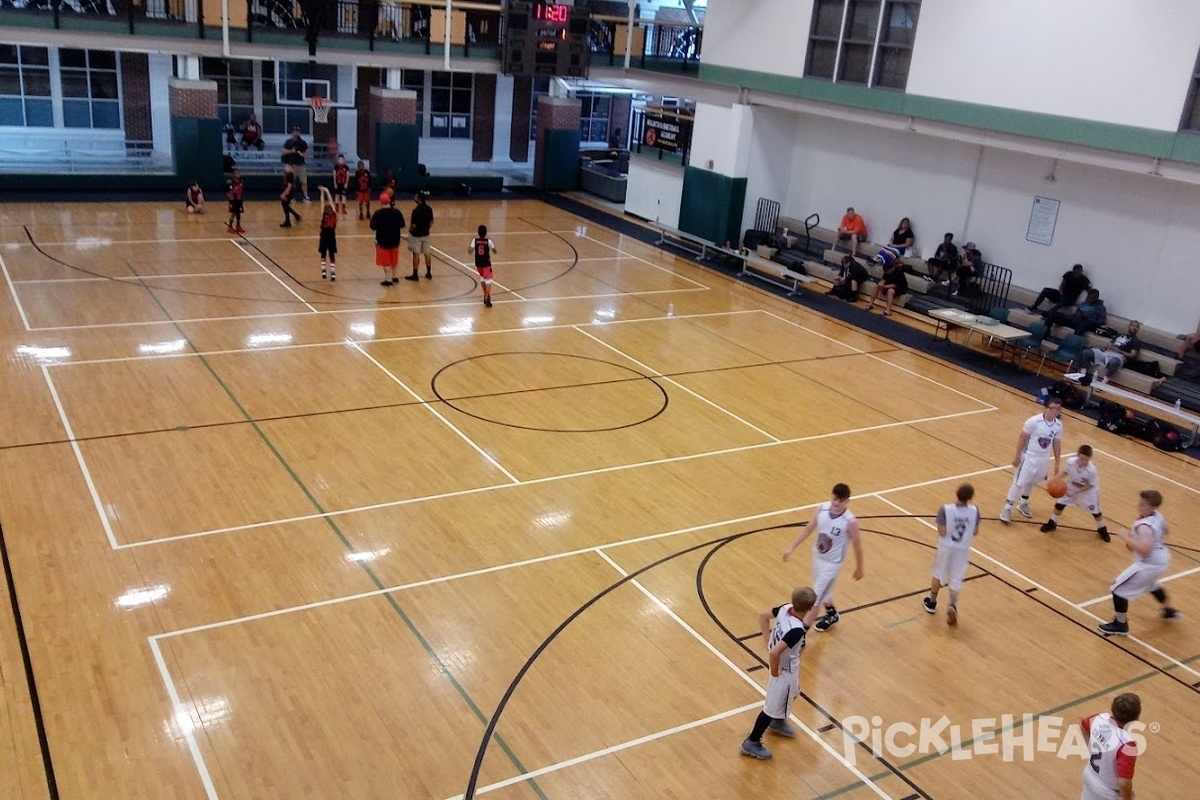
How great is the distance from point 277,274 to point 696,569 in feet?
40.0

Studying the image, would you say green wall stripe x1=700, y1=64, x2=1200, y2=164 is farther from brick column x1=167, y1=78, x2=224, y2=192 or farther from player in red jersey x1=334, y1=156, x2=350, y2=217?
brick column x1=167, y1=78, x2=224, y2=192

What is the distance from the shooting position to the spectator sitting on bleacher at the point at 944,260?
→ 2167 cm

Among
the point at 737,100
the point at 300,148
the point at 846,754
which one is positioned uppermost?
the point at 737,100

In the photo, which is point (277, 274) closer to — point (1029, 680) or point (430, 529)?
point (430, 529)

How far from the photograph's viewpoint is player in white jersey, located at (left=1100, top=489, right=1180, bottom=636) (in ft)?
31.8

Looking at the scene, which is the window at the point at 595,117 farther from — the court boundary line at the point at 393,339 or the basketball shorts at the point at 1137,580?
the basketball shorts at the point at 1137,580

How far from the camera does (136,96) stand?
2953 centimetres

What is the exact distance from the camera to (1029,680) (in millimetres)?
9086

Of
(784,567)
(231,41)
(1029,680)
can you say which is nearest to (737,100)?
(231,41)

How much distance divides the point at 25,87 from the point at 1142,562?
2981 cm

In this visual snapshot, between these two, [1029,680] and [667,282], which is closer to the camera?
[1029,680]

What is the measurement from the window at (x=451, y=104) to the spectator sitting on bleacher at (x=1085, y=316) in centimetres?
2161

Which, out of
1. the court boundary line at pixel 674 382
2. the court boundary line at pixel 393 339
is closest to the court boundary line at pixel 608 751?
the court boundary line at pixel 674 382

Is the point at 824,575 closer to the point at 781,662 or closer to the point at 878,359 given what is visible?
the point at 781,662
